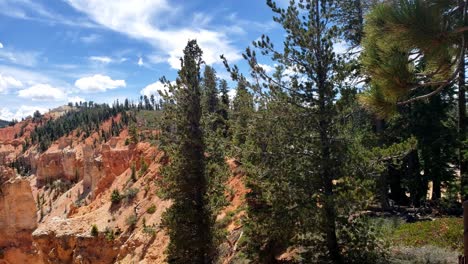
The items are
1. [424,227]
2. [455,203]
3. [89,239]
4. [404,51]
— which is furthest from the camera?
[89,239]

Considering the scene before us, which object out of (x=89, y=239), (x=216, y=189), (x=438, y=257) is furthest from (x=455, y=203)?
(x=89, y=239)

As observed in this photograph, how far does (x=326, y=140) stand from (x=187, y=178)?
227 inches

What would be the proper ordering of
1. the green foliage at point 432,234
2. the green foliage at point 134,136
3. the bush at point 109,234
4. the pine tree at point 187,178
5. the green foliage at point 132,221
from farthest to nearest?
the green foliage at point 134,136
the green foliage at point 132,221
the bush at point 109,234
the pine tree at point 187,178
the green foliage at point 432,234

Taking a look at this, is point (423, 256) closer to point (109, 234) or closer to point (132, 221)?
point (109, 234)

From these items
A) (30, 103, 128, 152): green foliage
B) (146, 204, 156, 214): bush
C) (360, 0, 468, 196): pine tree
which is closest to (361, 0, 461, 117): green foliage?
(360, 0, 468, 196): pine tree

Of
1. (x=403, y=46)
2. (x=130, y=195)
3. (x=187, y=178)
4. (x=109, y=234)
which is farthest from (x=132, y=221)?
(x=403, y=46)

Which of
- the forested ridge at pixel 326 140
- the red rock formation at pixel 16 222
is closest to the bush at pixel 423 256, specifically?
the forested ridge at pixel 326 140

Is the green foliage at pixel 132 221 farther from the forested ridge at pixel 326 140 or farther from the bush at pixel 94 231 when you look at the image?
the forested ridge at pixel 326 140

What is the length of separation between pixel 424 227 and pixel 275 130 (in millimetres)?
6230

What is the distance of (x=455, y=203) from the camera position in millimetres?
15406

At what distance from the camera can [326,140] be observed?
984 cm

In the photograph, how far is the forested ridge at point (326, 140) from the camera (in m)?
5.87

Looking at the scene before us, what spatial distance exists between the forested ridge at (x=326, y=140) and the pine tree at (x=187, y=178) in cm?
4

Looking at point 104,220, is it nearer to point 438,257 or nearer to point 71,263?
point 71,263
